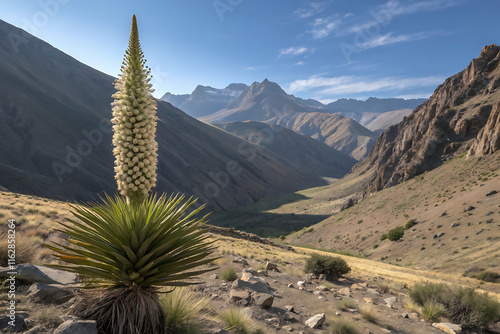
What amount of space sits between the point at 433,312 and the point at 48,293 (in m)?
8.29

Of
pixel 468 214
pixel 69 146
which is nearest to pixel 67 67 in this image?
pixel 69 146

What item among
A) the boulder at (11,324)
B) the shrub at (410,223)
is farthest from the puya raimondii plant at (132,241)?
the shrub at (410,223)

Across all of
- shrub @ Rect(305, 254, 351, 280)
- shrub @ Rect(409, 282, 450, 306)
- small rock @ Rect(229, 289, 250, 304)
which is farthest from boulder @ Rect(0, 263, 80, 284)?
shrub @ Rect(409, 282, 450, 306)

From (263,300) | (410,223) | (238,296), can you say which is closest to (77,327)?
(238,296)

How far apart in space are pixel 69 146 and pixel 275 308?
7205cm

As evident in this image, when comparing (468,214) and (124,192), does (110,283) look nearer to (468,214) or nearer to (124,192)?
(124,192)

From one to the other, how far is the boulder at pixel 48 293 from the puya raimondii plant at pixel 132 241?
1133 mm

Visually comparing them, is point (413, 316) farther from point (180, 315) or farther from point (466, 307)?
point (180, 315)

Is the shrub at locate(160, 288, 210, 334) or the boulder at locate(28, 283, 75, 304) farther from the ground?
the boulder at locate(28, 283, 75, 304)

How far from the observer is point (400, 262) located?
2750 cm

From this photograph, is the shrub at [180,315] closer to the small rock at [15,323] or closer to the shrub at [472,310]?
the small rock at [15,323]

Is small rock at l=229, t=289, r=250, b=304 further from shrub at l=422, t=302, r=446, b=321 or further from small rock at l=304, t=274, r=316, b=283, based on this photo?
shrub at l=422, t=302, r=446, b=321

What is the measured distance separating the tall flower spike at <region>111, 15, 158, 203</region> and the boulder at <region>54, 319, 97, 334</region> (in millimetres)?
1578

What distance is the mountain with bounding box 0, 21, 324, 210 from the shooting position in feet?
181
